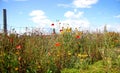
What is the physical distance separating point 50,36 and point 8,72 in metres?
3.90

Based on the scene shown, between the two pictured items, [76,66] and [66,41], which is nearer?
[76,66]

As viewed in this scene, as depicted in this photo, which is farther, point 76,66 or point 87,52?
point 87,52

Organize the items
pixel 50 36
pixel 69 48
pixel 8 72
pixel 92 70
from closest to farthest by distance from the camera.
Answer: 1. pixel 8 72
2. pixel 92 70
3. pixel 69 48
4. pixel 50 36

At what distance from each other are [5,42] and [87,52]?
320 cm

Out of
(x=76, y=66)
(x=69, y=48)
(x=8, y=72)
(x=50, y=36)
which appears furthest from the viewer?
(x=50, y=36)

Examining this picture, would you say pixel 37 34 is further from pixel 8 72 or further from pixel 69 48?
pixel 8 72

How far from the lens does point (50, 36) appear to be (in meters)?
10.1

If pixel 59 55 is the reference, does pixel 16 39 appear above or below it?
above

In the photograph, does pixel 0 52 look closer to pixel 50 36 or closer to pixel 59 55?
pixel 59 55

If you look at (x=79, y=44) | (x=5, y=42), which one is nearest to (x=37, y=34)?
(x=79, y=44)

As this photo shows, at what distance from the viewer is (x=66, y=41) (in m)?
9.64

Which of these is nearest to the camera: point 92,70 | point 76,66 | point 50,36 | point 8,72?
point 8,72

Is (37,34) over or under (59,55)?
over

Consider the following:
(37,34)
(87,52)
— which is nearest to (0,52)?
(37,34)
